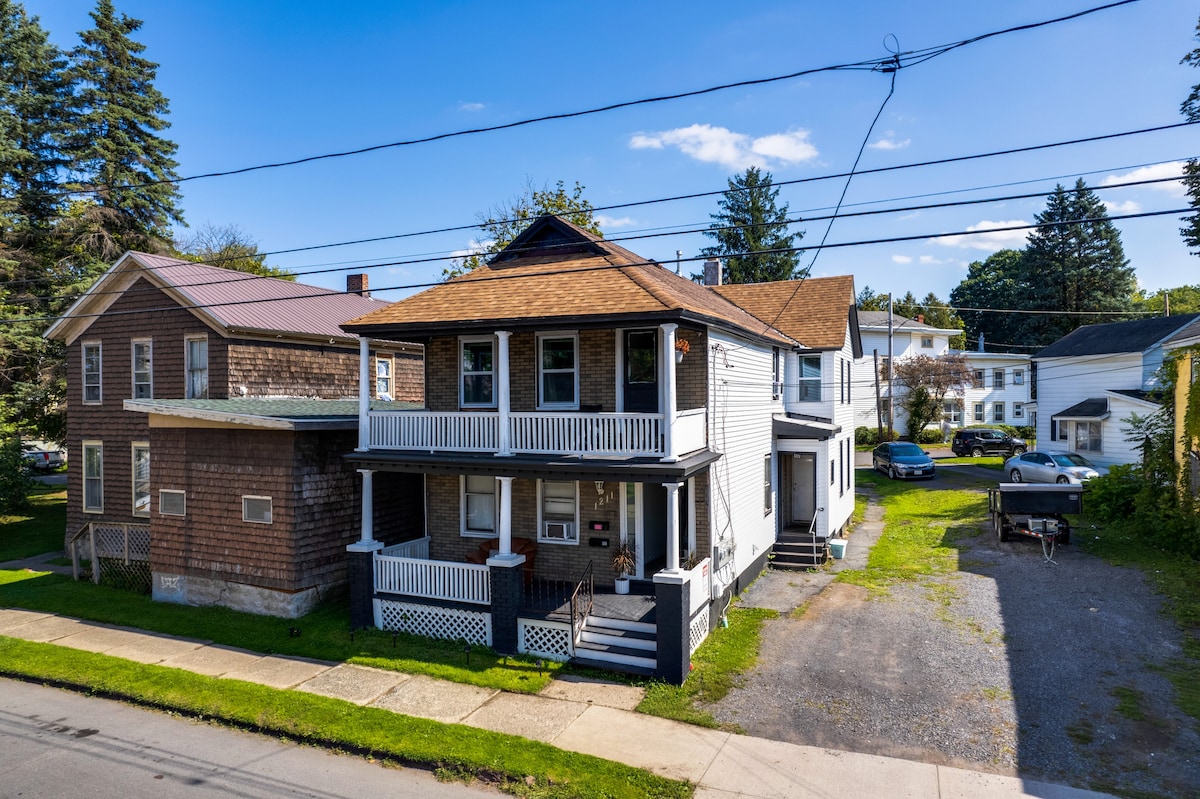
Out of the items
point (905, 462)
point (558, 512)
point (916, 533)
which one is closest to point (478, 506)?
point (558, 512)

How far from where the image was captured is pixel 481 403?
49.5 ft

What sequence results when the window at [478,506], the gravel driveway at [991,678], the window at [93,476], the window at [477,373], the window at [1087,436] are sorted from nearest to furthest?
the gravel driveway at [991,678], the window at [477,373], the window at [478,506], the window at [93,476], the window at [1087,436]

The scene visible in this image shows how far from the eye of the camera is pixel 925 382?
144 ft

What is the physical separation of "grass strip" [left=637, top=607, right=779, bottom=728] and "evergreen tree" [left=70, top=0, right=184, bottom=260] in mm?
31033

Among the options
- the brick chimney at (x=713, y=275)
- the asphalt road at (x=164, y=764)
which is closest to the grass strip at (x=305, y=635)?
the asphalt road at (x=164, y=764)

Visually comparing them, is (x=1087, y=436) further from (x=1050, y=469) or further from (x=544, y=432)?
(x=544, y=432)

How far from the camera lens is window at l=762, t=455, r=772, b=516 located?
17.4 metres

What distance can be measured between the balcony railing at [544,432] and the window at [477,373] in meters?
1.70

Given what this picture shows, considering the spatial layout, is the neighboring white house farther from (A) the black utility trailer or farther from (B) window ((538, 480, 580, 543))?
(B) window ((538, 480, 580, 543))

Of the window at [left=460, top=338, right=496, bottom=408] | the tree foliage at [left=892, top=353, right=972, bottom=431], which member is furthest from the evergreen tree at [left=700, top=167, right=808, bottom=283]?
the window at [left=460, top=338, right=496, bottom=408]

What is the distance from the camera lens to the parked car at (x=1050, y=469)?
2506 centimetres

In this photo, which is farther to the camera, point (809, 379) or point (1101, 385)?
point (1101, 385)

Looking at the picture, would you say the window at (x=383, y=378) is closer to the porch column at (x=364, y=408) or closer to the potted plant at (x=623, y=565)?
the porch column at (x=364, y=408)

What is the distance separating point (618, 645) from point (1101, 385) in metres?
31.4
